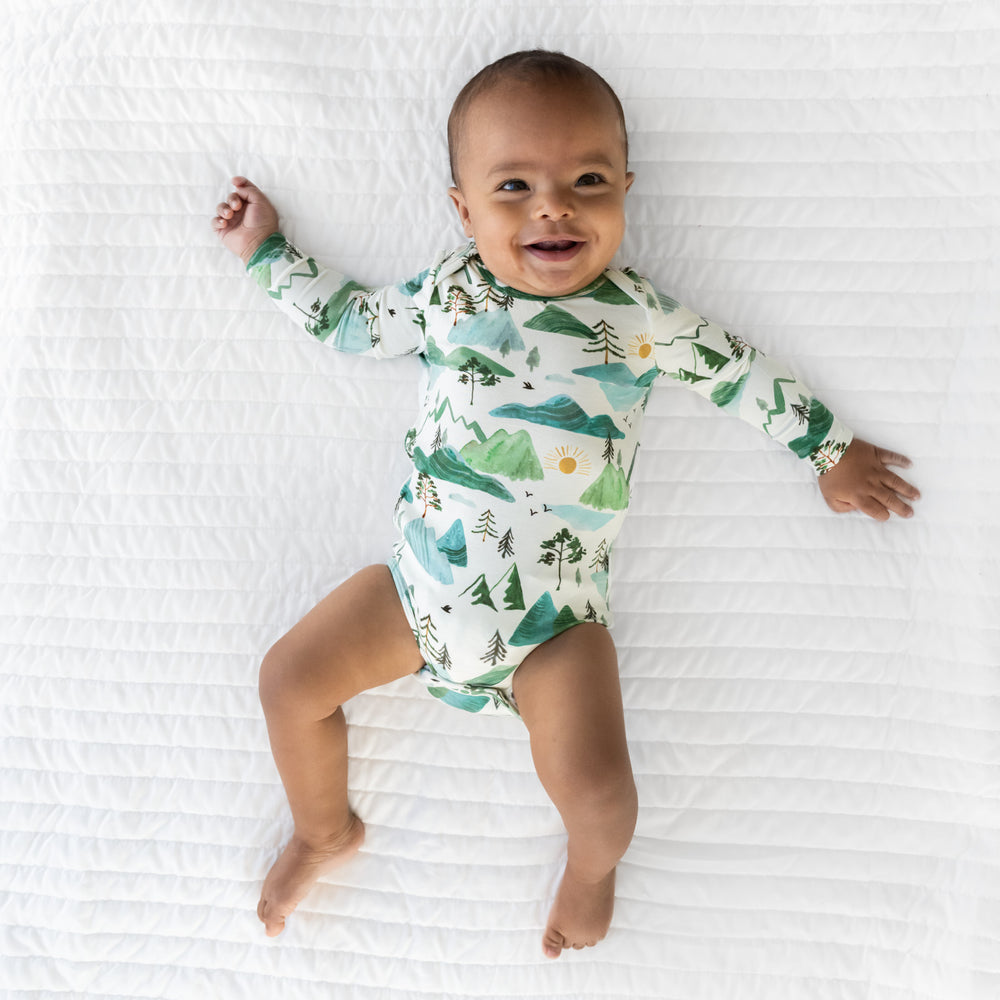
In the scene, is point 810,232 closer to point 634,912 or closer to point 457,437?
point 457,437

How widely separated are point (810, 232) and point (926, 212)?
0.15 metres

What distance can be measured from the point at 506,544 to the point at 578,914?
465 millimetres

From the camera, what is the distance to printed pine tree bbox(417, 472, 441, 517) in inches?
39.7

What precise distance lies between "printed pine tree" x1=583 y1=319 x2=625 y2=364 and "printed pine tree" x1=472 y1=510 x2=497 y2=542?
0.73 feet

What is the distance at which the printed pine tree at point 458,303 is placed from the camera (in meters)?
1.00

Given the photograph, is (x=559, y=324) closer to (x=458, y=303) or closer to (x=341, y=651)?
(x=458, y=303)

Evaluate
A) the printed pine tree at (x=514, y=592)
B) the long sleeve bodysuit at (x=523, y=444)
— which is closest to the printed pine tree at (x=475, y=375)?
the long sleeve bodysuit at (x=523, y=444)

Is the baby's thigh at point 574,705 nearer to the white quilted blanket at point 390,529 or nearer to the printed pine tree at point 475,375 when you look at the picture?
the white quilted blanket at point 390,529


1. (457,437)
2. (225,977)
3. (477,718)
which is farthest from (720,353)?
(225,977)

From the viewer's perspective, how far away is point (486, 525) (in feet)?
3.22

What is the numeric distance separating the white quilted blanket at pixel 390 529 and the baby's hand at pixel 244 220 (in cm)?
3

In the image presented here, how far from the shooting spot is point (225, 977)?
1061 millimetres

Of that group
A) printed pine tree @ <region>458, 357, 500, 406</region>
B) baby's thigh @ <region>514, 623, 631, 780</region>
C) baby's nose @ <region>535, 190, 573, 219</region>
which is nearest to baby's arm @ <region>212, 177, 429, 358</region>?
printed pine tree @ <region>458, 357, 500, 406</region>

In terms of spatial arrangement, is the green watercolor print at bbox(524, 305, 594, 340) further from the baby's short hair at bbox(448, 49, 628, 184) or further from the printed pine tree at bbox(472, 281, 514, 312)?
the baby's short hair at bbox(448, 49, 628, 184)
